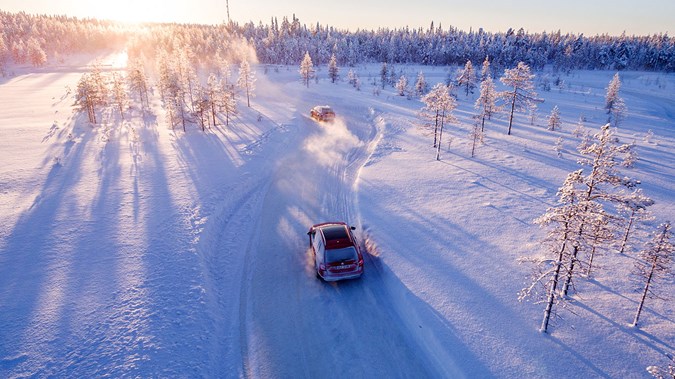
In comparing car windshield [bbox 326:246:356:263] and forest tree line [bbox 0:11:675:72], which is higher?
forest tree line [bbox 0:11:675:72]

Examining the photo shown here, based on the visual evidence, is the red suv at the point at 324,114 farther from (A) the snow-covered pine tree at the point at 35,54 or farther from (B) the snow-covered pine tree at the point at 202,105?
(A) the snow-covered pine tree at the point at 35,54

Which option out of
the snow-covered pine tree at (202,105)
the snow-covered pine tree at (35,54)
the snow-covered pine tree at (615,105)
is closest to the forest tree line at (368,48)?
the snow-covered pine tree at (35,54)

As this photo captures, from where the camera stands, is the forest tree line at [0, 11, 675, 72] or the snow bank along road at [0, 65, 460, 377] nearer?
the snow bank along road at [0, 65, 460, 377]

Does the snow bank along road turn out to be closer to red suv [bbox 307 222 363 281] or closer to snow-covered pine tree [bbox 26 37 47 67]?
red suv [bbox 307 222 363 281]

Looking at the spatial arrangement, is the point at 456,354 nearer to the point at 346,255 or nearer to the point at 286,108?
the point at 346,255

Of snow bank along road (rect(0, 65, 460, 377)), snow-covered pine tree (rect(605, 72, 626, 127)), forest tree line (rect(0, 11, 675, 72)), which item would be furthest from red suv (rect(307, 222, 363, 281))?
forest tree line (rect(0, 11, 675, 72))

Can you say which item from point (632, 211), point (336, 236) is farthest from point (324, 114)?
point (632, 211)

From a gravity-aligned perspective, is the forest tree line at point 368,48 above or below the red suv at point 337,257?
above
